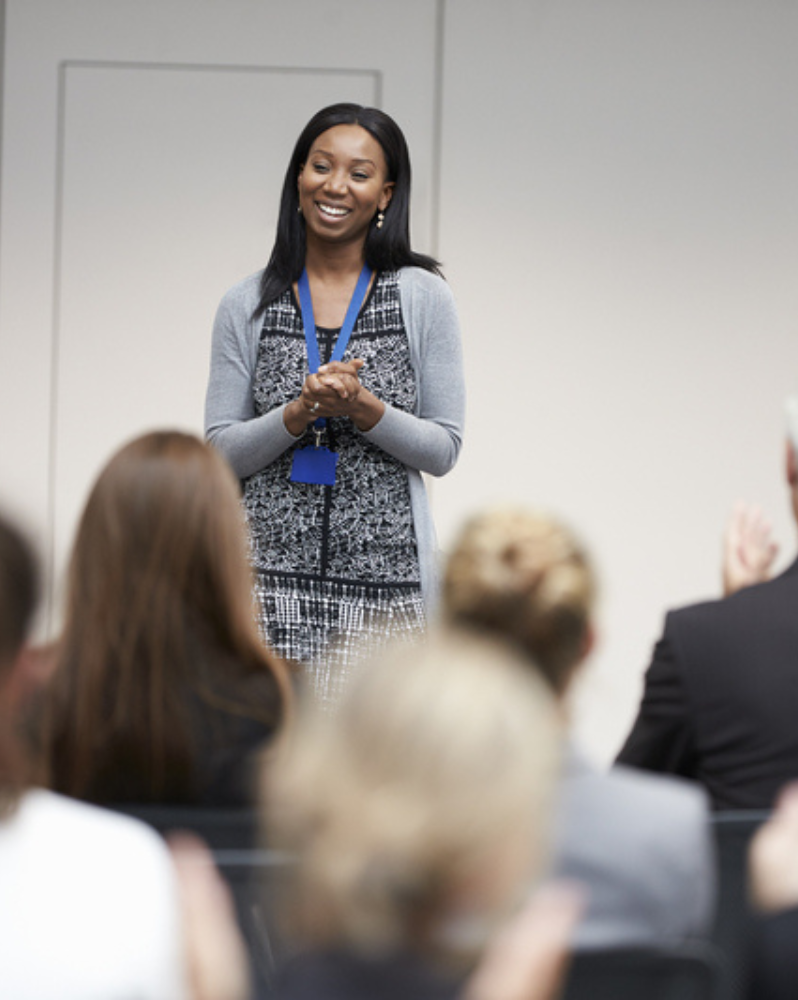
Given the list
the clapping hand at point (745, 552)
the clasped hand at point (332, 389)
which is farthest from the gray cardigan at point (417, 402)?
the clapping hand at point (745, 552)

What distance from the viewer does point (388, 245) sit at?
3311mm

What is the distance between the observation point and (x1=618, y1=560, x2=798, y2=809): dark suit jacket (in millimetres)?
1960

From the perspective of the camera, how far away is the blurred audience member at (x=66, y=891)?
4.44ft

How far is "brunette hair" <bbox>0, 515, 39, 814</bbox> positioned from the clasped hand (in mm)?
1580

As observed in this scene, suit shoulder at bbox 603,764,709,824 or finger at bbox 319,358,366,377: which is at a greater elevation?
finger at bbox 319,358,366,377

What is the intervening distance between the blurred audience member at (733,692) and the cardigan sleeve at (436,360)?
120 cm

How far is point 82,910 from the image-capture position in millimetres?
1373

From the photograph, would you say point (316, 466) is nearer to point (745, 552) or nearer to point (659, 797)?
point (745, 552)

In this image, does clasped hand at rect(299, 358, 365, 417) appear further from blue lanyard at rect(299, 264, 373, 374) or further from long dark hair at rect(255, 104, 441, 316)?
long dark hair at rect(255, 104, 441, 316)

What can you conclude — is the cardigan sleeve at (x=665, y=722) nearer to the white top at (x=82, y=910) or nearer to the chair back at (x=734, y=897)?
the chair back at (x=734, y=897)

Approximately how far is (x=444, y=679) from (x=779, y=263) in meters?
5.02

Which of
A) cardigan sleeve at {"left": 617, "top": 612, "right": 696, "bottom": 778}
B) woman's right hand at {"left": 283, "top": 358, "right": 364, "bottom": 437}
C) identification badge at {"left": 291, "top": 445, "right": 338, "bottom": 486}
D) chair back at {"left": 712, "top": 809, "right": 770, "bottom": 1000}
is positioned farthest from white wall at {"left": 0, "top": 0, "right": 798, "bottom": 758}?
chair back at {"left": 712, "top": 809, "right": 770, "bottom": 1000}

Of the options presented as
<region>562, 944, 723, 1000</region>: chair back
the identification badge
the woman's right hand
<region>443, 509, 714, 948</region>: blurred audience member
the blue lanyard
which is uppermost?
the blue lanyard

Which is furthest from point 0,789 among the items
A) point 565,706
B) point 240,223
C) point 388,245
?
point 240,223
